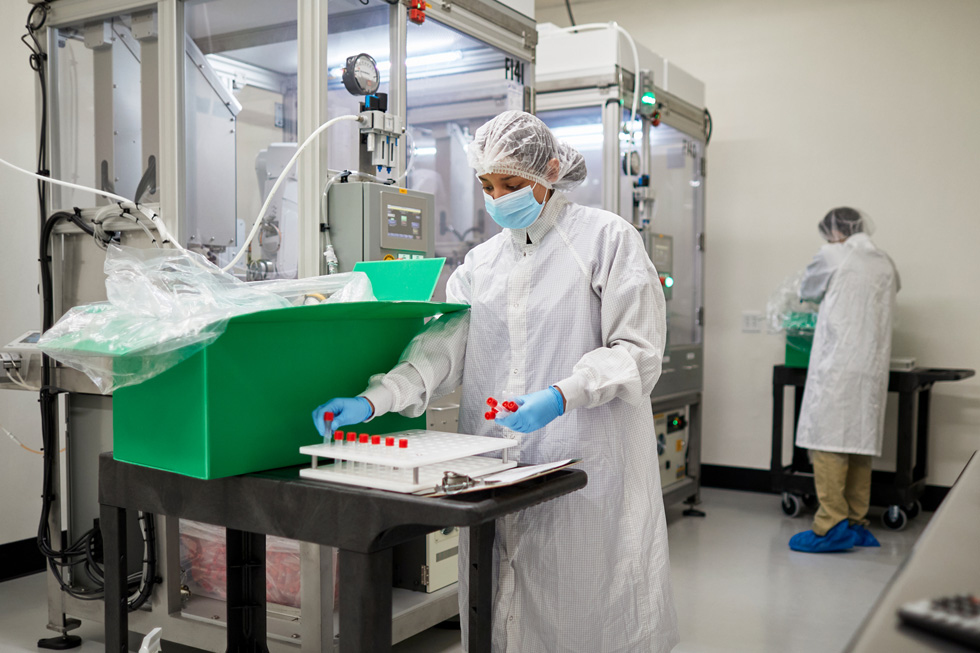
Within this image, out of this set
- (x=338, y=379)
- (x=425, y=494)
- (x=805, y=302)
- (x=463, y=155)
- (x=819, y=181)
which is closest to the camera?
(x=425, y=494)

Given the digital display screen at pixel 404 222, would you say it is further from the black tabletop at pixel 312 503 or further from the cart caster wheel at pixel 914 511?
the cart caster wheel at pixel 914 511

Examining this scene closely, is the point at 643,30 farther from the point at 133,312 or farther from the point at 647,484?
the point at 133,312

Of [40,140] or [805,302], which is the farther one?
[805,302]

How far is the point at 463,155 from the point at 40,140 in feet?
5.30

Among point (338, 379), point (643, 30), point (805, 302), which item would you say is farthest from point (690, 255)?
point (338, 379)

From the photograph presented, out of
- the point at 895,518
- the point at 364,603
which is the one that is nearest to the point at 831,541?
the point at 895,518

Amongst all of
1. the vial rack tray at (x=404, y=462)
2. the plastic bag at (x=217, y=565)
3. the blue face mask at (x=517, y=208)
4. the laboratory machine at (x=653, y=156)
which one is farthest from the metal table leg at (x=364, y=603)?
the laboratory machine at (x=653, y=156)

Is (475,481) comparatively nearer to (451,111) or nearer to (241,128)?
(241,128)

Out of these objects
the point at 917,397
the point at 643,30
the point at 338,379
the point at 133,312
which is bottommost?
the point at 917,397

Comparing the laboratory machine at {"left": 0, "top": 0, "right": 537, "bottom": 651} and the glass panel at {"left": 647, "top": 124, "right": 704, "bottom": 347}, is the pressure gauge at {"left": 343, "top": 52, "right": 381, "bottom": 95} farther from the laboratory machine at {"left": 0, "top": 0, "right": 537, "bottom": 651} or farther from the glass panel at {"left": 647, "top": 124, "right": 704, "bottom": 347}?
the glass panel at {"left": 647, "top": 124, "right": 704, "bottom": 347}

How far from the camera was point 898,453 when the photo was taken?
12.9 ft

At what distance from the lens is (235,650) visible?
5.20 feet

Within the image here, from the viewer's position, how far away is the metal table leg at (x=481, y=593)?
4.46 ft

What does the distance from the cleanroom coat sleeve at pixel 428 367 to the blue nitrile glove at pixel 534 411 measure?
194 millimetres
